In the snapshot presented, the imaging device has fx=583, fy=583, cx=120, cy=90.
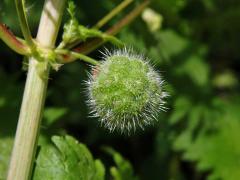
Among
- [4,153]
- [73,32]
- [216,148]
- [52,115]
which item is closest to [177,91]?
[216,148]

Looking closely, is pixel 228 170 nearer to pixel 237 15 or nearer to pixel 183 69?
pixel 183 69

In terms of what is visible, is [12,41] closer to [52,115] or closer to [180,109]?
[52,115]

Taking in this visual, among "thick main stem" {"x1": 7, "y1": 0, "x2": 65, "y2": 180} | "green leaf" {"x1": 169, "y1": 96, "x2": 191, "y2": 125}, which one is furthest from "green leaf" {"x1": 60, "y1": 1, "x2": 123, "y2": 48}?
"green leaf" {"x1": 169, "y1": 96, "x2": 191, "y2": 125}

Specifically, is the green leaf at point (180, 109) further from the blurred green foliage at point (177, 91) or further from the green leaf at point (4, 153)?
the green leaf at point (4, 153)

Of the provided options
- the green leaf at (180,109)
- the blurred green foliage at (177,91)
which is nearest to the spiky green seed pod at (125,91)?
the blurred green foliage at (177,91)

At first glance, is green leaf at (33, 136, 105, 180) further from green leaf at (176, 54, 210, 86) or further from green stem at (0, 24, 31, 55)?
green leaf at (176, 54, 210, 86)

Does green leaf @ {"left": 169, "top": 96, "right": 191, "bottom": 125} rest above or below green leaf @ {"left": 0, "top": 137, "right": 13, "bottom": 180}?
above
